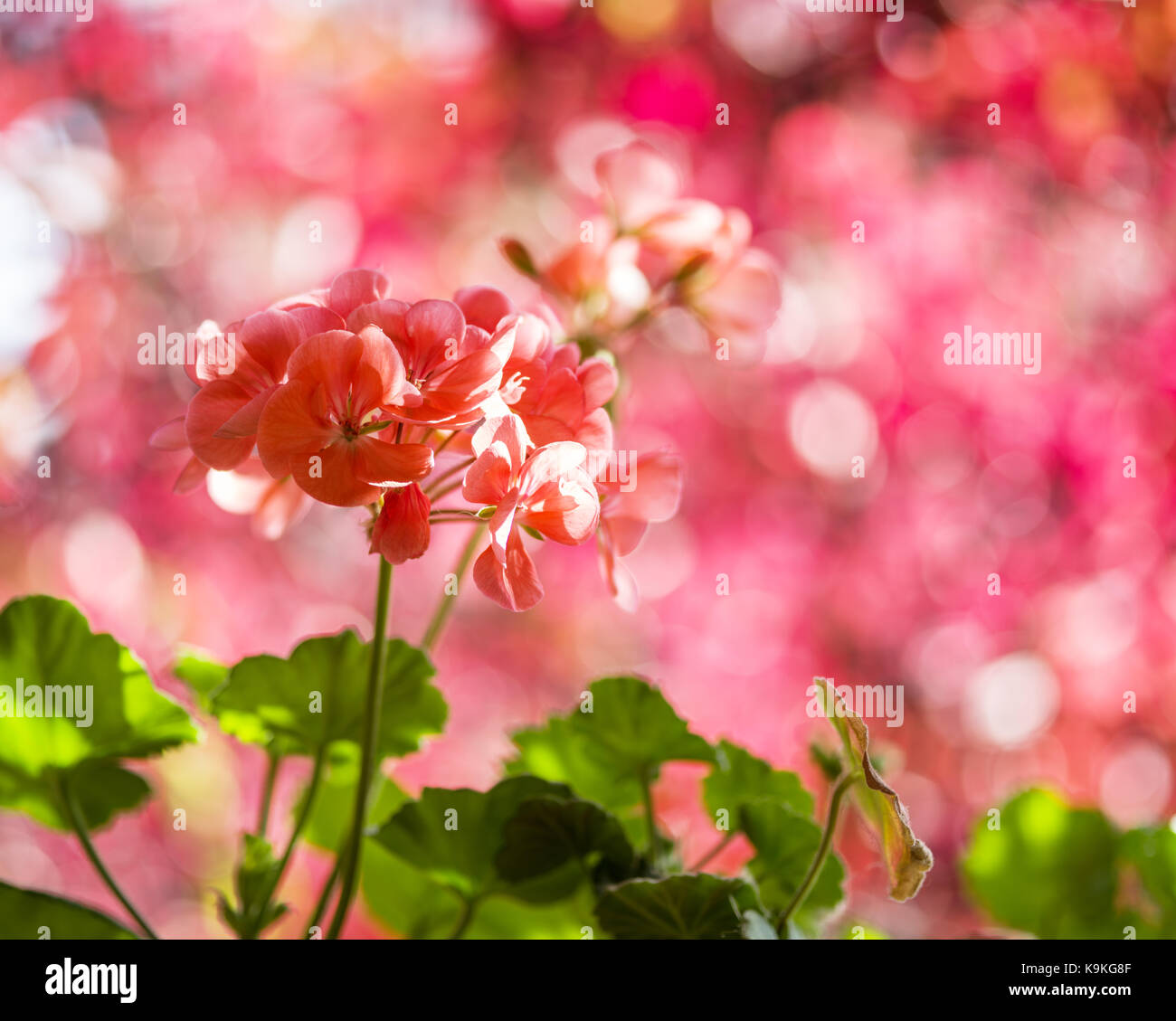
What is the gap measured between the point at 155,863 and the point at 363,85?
107cm

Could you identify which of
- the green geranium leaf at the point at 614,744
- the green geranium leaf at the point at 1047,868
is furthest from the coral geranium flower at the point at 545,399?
the green geranium leaf at the point at 1047,868

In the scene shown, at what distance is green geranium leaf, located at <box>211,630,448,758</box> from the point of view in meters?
0.32

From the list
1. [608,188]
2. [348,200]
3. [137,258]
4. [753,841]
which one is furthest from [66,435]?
[753,841]

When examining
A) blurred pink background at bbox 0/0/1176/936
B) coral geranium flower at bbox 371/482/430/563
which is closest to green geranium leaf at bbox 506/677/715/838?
coral geranium flower at bbox 371/482/430/563

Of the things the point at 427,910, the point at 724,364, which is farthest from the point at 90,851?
the point at 724,364

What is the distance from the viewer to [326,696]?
324 millimetres

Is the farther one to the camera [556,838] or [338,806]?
[338,806]

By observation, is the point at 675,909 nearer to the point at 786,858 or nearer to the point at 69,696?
the point at 786,858

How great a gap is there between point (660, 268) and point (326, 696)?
0.75ft

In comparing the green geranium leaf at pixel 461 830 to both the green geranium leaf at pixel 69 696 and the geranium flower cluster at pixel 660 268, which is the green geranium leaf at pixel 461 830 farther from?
the geranium flower cluster at pixel 660 268

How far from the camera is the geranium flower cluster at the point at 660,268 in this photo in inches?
15.3

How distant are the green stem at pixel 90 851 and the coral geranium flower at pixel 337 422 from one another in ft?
0.52

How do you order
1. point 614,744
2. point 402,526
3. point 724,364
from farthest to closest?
point 724,364 → point 614,744 → point 402,526

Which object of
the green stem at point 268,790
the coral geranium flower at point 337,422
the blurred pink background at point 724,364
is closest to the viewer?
the coral geranium flower at point 337,422
